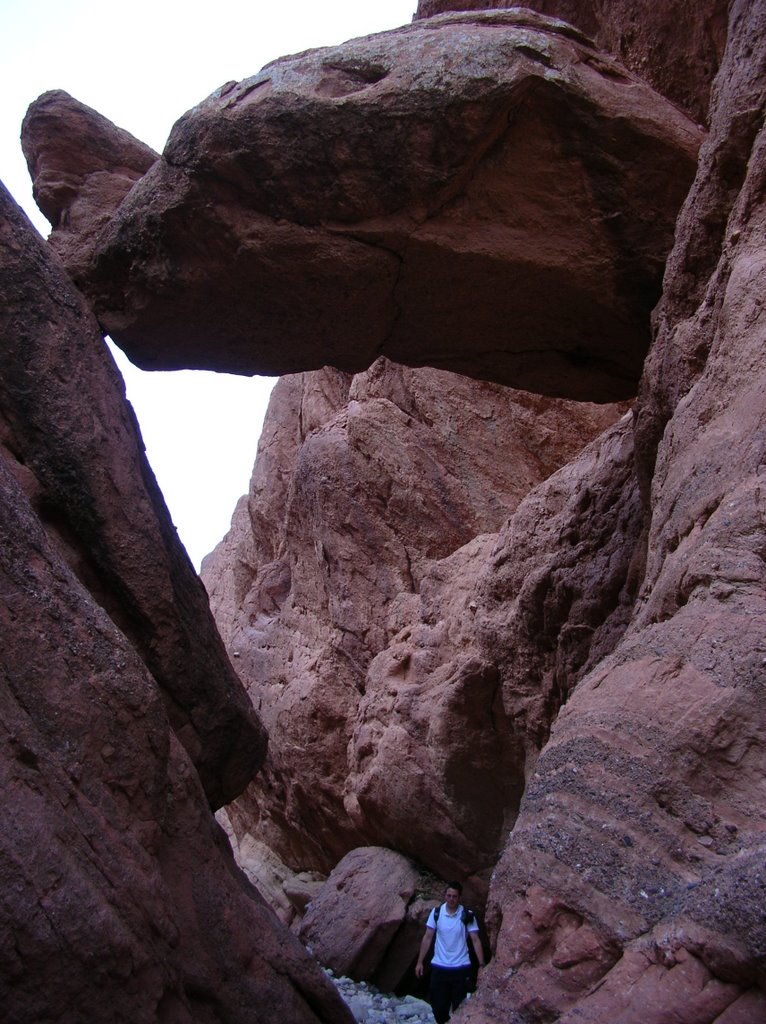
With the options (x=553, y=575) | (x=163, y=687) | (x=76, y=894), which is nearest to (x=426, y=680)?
(x=553, y=575)

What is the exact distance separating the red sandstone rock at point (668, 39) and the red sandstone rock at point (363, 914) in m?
6.28

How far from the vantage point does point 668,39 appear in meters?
6.42

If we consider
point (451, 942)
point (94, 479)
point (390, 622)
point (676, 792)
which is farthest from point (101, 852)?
point (390, 622)

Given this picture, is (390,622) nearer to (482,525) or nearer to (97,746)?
(482,525)

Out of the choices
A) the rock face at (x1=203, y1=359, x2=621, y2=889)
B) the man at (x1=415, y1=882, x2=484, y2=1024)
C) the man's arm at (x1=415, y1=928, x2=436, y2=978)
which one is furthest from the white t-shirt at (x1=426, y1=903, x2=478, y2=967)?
the rock face at (x1=203, y1=359, x2=621, y2=889)

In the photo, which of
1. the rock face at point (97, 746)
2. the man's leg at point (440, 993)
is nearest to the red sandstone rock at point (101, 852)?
the rock face at point (97, 746)

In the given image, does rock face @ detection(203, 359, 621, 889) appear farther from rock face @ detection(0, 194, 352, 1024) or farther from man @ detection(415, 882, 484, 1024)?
rock face @ detection(0, 194, 352, 1024)

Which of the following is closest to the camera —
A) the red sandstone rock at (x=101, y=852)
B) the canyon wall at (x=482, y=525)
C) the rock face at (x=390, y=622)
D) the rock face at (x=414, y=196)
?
the canyon wall at (x=482, y=525)

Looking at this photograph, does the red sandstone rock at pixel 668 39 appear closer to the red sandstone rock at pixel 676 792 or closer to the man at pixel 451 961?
the red sandstone rock at pixel 676 792

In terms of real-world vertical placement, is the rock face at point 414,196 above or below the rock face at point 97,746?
above

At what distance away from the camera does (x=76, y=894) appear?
382 cm

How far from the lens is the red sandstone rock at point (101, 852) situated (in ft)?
12.2

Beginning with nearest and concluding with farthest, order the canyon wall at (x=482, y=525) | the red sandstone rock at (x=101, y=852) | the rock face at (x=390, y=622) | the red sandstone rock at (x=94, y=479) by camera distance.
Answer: the canyon wall at (x=482, y=525)
the red sandstone rock at (x=101, y=852)
the red sandstone rock at (x=94, y=479)
the rock face at (x=390, y=622)

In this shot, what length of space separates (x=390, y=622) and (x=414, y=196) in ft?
15.4
